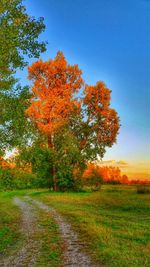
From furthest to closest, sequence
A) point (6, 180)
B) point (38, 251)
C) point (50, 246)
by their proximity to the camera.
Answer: point (6, 180) < point (50, 246) < point (38, 251)

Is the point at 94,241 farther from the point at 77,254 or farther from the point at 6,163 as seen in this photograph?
the point at 6,163

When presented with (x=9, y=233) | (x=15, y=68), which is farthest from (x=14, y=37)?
(x=9, y=233)

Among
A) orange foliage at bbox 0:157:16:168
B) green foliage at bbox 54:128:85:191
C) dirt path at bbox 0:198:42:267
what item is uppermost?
green foliage at bbox 54:128:85:191

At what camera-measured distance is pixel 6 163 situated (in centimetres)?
1908

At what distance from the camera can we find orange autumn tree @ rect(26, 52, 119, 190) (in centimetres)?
4522

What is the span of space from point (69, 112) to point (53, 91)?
4011 mm

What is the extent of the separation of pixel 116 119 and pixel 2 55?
1389 inches

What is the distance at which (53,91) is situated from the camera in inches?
1799

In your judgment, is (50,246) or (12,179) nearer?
(50,246)

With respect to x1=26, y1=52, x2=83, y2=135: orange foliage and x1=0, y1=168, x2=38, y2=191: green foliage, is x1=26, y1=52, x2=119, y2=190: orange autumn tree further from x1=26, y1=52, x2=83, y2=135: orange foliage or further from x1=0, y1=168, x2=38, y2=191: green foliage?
x1=0, y1=168, x2=38, y2=191: green foliage

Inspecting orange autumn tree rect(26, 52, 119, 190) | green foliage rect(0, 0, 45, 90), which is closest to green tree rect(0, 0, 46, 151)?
green foliage rect(0, 0, 45, 90)

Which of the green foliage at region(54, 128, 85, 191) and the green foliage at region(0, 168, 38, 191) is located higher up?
the green foliage at region(54, 128, 85, 191)

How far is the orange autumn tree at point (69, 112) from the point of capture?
45.2 meters

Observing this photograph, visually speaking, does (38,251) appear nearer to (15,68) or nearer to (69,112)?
(15,68)
